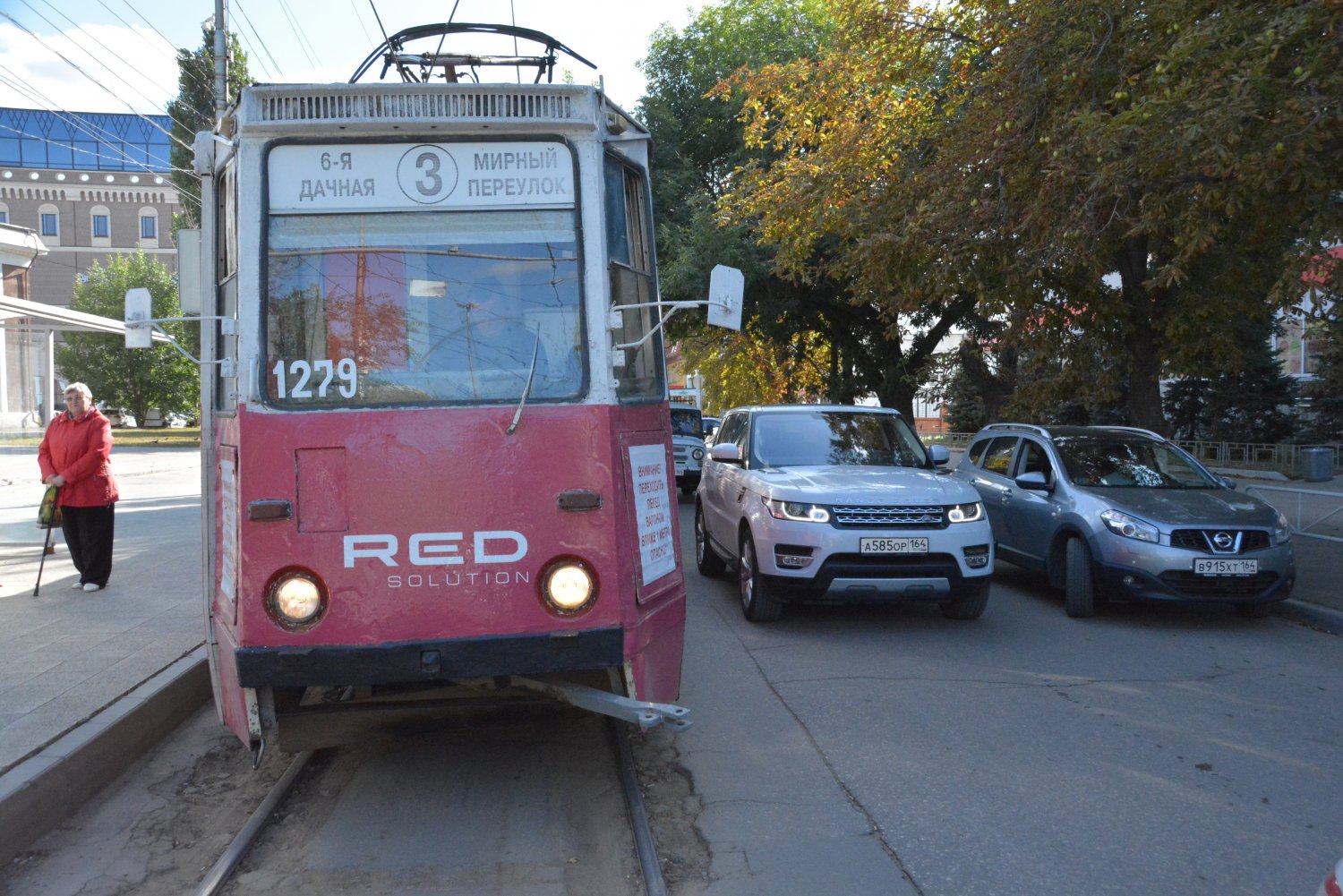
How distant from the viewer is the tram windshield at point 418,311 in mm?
4457

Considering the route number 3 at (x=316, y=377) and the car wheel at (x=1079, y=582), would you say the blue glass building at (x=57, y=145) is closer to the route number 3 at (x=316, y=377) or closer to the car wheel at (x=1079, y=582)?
the car wheel at (x=1079, y=582)

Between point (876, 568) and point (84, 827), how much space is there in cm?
538

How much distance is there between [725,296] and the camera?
14.8ft

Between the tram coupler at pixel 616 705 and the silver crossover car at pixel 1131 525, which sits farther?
the silver crossover car at pixel 1131 525

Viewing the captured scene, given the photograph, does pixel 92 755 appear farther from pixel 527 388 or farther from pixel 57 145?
pixel 57 145

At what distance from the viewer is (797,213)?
49.7 ft

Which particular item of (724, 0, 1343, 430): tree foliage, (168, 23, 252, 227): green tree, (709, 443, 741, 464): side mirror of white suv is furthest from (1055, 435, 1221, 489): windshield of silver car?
(168, 23, 252, 227): green tree

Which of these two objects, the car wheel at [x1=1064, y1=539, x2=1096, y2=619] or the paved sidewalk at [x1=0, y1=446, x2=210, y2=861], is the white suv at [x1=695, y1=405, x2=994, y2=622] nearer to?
the car wheel at [x1=1064, y1=539, x2=1096, y2=619]

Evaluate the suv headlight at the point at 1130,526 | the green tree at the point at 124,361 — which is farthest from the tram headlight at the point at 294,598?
the green tree at the point at 124,361

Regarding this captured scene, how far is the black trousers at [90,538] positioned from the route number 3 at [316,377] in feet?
18.9

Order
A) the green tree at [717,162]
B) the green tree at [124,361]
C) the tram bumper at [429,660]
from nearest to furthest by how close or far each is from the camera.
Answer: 1. the tram bumper at [429,660]
2. the green tree at [717,162]
3. the green tree at [124,361]

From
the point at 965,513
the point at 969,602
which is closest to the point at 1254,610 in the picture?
the point at 969,602

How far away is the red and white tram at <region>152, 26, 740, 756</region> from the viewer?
4324mm

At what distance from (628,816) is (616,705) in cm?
53
